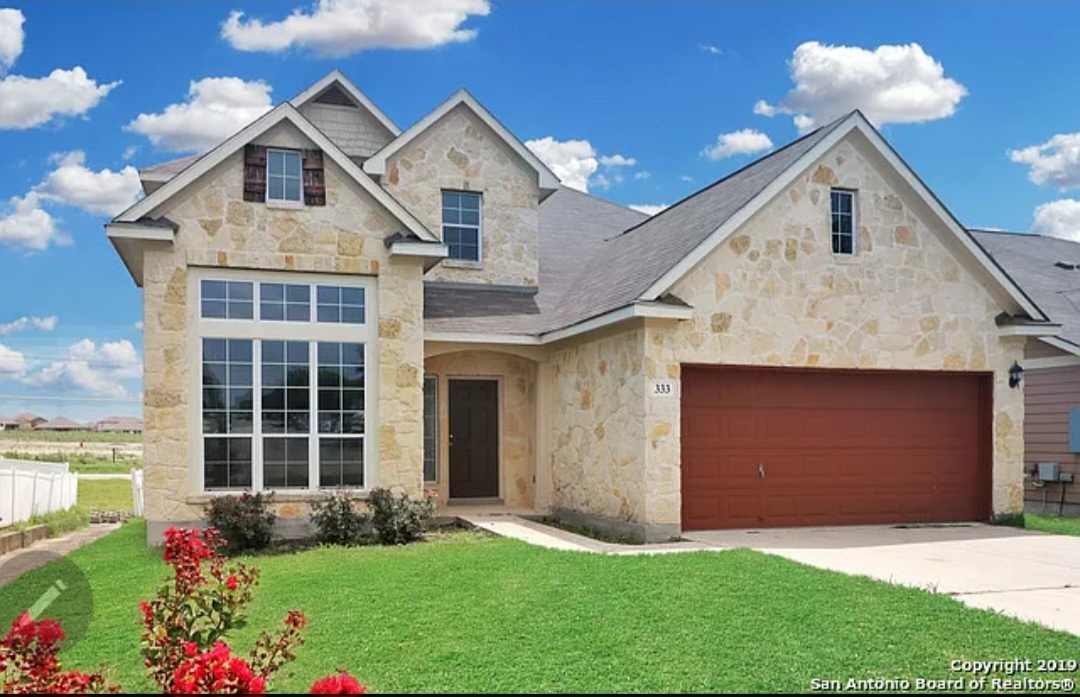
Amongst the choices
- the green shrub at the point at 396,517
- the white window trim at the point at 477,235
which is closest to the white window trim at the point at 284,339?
the green shrub at the point at 396,517

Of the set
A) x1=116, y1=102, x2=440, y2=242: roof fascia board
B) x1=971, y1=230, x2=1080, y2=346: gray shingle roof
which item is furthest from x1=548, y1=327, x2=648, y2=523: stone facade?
x1=971, y1=230, x2=1080, y2=346: gray shingle roof

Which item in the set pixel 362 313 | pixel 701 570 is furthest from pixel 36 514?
pixel 701 570

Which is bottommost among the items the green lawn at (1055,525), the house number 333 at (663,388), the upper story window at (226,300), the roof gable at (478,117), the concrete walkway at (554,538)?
the green lawn at (1055,525)

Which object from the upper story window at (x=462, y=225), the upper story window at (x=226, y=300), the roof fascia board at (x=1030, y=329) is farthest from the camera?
the upper story window at (x=462, y=225)

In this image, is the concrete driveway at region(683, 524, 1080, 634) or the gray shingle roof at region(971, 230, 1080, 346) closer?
the concrete driveway at region(683, 524, 1080, 634)

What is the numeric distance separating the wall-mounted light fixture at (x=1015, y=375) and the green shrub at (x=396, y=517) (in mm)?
9176

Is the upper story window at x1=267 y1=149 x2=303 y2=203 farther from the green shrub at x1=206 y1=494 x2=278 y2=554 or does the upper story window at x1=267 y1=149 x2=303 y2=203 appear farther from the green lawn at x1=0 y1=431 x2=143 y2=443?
the green lawn at x1=0 y1=431 x2=143 y2=443

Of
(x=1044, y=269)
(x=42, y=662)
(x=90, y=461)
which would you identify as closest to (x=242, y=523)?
(x=42, y=662)

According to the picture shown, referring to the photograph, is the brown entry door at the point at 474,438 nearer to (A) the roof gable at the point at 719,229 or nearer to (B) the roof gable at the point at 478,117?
(A) the roof gable at the point at 719,229

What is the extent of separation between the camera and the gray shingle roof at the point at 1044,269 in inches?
779

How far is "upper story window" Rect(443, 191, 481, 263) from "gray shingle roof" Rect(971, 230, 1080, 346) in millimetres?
9362

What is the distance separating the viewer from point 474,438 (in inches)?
672

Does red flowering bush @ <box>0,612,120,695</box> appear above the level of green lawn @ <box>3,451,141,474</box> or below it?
above

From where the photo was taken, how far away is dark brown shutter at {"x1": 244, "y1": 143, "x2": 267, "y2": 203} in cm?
1340
